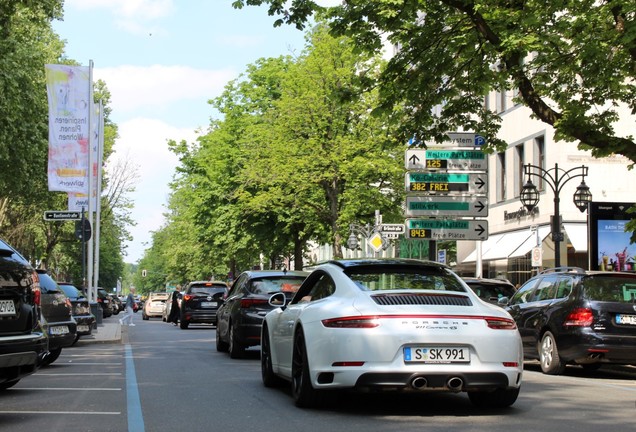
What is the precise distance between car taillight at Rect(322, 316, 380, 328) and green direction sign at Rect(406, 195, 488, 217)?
1448cm

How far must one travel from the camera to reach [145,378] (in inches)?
517

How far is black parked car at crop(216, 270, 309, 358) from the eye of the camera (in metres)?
16.9

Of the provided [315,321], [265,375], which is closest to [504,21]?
[265,375]

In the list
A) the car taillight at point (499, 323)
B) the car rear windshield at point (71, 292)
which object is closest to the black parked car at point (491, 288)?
the car rear windshield at point (71, 292)

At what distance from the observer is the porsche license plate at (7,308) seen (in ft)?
28.9

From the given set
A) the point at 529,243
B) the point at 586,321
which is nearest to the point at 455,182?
the point at 586,321

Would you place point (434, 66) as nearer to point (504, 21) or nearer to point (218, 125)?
point (504, 21)

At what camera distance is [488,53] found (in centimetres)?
1680

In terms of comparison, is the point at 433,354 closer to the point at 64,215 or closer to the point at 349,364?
the point at 349,364

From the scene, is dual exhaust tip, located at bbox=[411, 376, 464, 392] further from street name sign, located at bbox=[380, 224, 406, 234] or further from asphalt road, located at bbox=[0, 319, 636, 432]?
street name sign, located at bbox=[380, 224, 406, 234]

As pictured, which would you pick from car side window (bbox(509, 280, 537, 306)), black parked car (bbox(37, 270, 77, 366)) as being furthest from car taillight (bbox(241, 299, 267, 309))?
car side window (bbox(509, 280, 537, 306))

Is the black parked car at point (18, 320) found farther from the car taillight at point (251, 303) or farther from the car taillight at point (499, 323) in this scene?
the car taillight at point (251, 303)

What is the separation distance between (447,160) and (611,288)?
9104 millimetres

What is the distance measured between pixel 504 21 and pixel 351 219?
23419 millimetres
